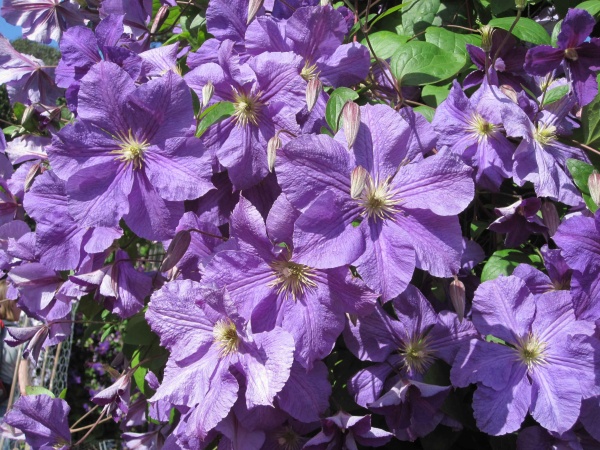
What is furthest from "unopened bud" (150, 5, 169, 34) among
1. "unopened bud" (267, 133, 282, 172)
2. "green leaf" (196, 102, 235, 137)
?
"unopened bud" (267, 133, 282, 172)

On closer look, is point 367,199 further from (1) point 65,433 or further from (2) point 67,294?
(1) point 65,433

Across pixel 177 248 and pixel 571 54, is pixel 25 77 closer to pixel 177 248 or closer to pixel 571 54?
pixel 177 248

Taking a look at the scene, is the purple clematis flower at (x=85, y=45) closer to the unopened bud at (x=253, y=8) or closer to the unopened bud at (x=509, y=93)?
the unopened bud at (x=253, y=8)

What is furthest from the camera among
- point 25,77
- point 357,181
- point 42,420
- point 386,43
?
point 25,77

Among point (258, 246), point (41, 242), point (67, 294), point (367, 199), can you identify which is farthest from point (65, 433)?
point (367, 199)

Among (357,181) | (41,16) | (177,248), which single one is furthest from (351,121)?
(41,16)

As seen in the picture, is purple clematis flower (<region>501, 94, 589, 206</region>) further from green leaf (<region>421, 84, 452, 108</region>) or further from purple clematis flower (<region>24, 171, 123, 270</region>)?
purple clematis flower (<region>24, 171, 123, 270</region>)

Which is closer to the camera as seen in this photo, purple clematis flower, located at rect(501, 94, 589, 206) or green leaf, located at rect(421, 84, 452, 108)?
purple clematis flower, located at rect(501, 94, 589, 206)
